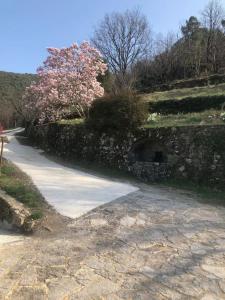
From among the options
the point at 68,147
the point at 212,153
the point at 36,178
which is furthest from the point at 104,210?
the point at 68,147

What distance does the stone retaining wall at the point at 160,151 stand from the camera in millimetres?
10969

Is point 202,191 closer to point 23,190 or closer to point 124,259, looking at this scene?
point 23,190

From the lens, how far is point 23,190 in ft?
28.7

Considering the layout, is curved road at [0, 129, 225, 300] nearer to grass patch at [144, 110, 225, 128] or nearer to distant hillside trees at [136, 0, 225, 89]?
grass patch at [144, 110, 225, 128]

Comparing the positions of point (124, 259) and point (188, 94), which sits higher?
point (188, 94)

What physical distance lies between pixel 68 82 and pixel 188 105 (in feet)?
17.6

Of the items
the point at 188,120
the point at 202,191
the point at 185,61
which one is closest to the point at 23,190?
the point at 202,191

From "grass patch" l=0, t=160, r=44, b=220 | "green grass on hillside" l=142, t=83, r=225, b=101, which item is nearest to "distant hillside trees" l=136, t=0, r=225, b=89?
"green grass on hillside" l=142, t=83, r=225, b=101

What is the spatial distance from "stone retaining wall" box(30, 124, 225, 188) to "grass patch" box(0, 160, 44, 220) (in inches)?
135

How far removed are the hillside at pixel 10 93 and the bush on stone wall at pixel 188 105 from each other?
37605mm

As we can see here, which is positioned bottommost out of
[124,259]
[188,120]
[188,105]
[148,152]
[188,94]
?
[124,259]

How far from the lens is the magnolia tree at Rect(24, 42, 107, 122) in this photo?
18516mm

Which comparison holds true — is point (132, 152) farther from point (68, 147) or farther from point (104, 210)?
point (104, 210)

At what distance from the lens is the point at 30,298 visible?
4.49 meters
